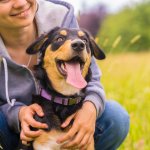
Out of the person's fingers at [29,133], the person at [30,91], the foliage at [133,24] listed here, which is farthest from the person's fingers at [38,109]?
the foliage at [133,24]

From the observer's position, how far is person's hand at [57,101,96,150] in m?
3.86

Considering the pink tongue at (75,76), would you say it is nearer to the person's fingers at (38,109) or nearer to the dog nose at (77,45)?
the dog nose at (77,45)

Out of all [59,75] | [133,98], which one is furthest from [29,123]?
[133,98]

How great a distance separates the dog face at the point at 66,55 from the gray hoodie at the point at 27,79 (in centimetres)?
22

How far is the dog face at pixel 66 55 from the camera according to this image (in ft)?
12.3

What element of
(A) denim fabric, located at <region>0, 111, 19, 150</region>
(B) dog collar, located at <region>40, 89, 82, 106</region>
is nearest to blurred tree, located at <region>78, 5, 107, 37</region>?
(A) denim fabric, located at <region>0, 111, 19, 150</region>

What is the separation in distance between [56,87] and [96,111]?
13.9 inches

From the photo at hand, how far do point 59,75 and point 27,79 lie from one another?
0.45 meters

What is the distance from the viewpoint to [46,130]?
385 centimetres

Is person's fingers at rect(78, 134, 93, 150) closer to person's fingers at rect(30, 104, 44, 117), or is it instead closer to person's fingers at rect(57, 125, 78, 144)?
person's fingers at rect(57, 125, 78, 144)

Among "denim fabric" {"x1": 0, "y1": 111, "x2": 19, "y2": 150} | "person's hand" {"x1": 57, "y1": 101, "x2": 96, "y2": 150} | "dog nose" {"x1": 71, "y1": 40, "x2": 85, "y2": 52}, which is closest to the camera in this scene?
"dog nose" {"x1": 71, "y1": 40, "x2": 85, "y2": 52}

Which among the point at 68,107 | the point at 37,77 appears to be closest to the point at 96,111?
the point at 68,107

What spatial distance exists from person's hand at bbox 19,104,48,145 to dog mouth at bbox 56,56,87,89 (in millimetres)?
305

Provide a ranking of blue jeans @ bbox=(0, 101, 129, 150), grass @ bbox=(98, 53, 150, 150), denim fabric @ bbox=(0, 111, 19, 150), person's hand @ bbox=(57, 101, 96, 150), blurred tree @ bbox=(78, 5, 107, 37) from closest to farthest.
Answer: person's hand @ bbox=(57, 101, 96, 150), denim fabric @ bbox=(0, 111, 19, 150), blue jeans @ bbox=(0, 101, 129, 150), grass @ bbox=(98, 53, 150, 150), blurred tree @ bbox=(78, 5, 107, 37)
